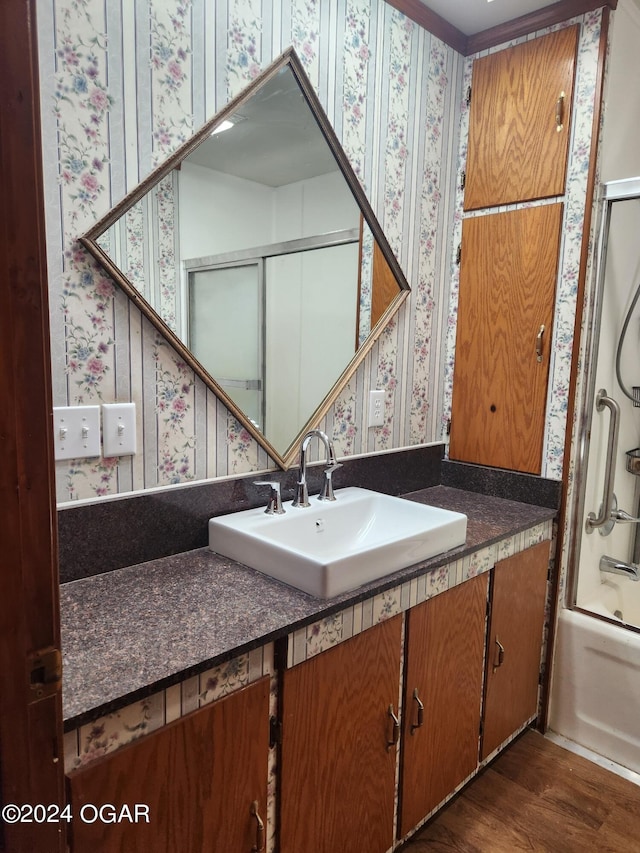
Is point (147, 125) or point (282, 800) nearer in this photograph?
point (282, 800)

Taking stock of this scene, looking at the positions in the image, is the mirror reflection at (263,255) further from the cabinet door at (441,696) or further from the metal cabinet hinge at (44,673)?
the metal cabinet hinge at (44,673)

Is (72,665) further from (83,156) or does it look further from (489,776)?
(489,776)

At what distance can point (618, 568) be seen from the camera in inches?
88.5

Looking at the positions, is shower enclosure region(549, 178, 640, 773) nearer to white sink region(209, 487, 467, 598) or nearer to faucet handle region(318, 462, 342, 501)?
white sink region(209, 487, 467, 598)

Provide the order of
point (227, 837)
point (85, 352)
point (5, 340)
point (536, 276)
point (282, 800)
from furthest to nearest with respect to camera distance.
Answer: point (536, 276)
point (85, 352)
point (282, 800)
point (227, 837)
point (5, 340)

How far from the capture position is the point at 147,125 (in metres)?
1.35

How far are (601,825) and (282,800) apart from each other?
44.1 inches

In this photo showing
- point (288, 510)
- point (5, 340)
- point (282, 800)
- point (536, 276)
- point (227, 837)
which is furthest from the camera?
point (536, 276)

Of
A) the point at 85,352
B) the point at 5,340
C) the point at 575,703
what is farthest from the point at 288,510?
the point at 575,703

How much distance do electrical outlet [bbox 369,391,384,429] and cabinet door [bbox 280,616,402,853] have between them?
785 millimetres

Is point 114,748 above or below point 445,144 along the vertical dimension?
below

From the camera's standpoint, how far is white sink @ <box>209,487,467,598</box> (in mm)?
1272

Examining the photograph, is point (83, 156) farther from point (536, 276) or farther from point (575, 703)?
point (575, 703)

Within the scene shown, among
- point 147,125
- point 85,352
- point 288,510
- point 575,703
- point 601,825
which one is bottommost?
point 601,825
